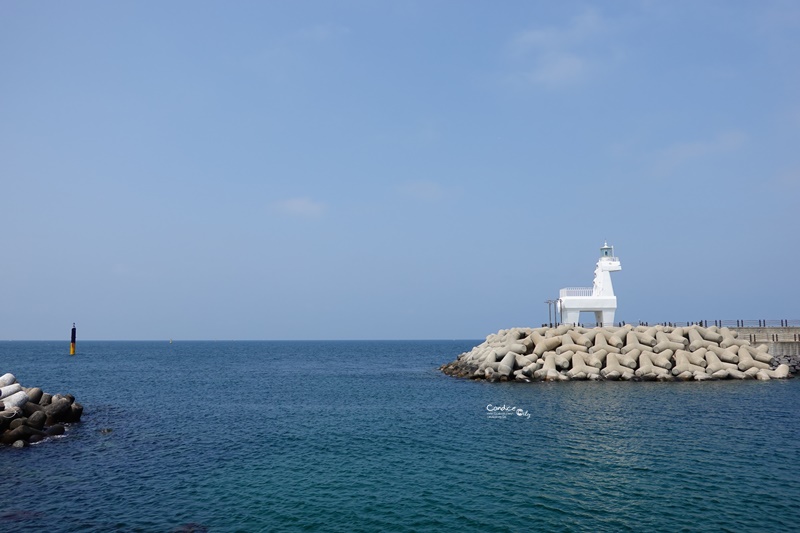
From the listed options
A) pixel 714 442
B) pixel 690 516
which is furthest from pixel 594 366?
pixel 690 516

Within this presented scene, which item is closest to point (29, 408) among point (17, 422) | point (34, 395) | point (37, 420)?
point (37, 420)

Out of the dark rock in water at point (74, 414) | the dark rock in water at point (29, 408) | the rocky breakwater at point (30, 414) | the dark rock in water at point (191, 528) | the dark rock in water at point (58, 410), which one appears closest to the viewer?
the dark rock in water at point (191, 528)

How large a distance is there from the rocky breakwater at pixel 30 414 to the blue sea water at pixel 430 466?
32.6 inches

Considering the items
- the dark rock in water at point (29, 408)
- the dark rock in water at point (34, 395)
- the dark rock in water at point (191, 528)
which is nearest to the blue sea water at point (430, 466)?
the dark rock in water at point (191, 528)

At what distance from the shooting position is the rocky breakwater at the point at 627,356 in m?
41.8

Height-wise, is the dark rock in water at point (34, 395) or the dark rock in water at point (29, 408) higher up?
the dark rock in water at point (34, 395)

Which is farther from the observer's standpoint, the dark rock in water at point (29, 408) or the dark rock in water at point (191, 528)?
the dark rock in water at point (29, 408)

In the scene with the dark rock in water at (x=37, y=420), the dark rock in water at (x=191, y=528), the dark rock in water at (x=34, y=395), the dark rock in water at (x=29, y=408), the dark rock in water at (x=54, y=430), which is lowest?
the dark rock in water at (x=54, y=430)

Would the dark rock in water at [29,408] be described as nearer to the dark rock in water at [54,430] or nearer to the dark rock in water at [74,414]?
the dark rock in water at [74,414]

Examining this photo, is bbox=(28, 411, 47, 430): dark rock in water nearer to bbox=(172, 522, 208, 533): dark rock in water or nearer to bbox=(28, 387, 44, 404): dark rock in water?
bbox=(28, 387, 44, 404): dark rock in water

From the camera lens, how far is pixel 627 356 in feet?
141

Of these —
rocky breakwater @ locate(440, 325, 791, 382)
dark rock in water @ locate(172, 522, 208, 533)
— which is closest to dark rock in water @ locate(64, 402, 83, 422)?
dark rock in water @ locate(172, 522, 208, 533)

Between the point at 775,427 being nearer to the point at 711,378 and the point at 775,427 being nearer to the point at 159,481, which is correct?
the point at 711,378

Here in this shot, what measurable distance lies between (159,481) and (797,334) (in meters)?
59.4
